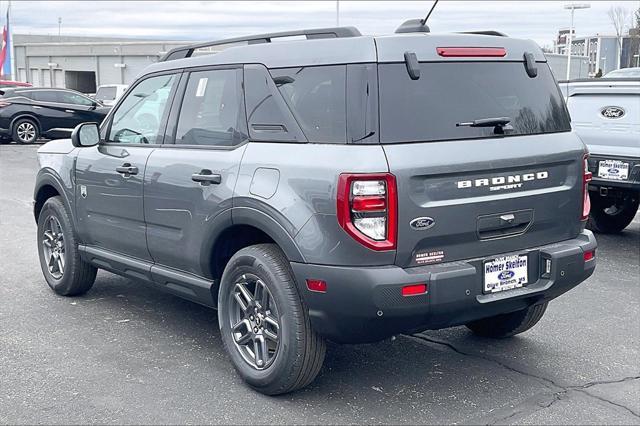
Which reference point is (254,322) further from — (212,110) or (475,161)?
(475,161)

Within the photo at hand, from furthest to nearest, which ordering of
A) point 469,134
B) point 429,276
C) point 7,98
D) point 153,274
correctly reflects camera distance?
point 7,98 < point 153,274 < point 469,134 < point 429,276

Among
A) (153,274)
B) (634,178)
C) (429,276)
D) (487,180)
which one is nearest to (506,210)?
(487,180)

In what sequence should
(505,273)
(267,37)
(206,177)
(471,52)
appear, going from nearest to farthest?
1. (505,273)
2. (471,52)
3. (206,177)
4. (267,37)

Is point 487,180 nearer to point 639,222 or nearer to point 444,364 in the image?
point 444,364

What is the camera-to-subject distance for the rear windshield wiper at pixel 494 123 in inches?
159

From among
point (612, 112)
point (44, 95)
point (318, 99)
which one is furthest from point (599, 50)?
point (318, 99)

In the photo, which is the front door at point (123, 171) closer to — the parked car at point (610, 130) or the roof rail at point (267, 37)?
the roof rail at point (267, 37)

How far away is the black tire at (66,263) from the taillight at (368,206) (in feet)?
9.83

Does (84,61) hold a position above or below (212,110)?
above

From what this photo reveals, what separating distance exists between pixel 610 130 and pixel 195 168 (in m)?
5.08

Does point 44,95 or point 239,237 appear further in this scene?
point 44,95

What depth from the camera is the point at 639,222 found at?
32.0 ft

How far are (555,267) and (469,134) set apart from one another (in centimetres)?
86

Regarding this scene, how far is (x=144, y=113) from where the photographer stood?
5.36m
